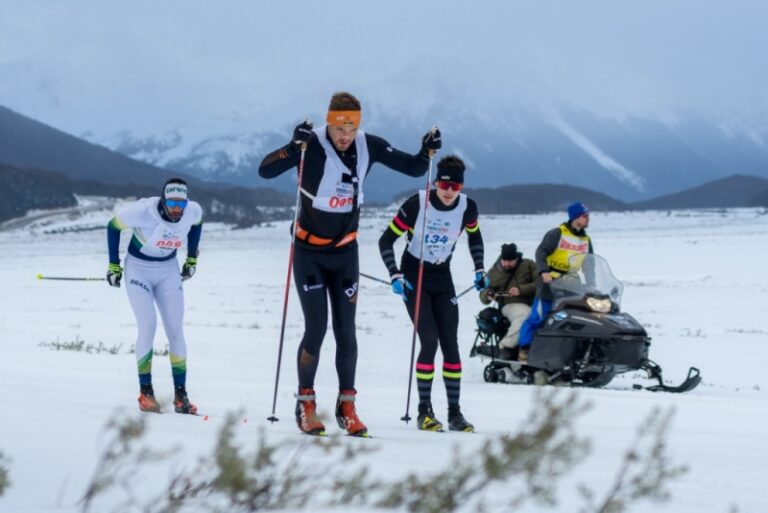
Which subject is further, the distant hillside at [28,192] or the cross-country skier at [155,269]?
the distant hillside at [28,192]

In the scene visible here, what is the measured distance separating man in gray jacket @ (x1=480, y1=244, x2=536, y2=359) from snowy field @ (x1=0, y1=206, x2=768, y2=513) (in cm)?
106

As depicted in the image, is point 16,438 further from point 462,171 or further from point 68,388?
point 462,171

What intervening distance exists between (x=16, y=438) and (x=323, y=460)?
1388 millimetres

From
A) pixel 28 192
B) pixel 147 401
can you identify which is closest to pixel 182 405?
pixel 147 401

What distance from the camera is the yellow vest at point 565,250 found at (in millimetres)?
11383

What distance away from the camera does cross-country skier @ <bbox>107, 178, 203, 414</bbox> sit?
7.67 meters

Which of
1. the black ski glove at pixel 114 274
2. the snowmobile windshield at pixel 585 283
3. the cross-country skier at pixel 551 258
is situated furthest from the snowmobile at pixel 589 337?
the black ski glove at pixel 114 274

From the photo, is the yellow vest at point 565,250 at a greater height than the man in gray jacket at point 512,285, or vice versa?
the yellow vest at point 565,250

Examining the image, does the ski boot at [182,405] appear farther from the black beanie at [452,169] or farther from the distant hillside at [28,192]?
the distant hillside at [28,192]

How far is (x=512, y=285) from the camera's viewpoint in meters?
12.2

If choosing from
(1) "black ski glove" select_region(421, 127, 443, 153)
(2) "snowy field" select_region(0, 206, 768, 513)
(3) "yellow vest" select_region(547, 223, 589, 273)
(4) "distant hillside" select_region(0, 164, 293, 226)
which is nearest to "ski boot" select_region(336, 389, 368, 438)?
(2) "snowy field" select_region(0, 206, 768, 513)

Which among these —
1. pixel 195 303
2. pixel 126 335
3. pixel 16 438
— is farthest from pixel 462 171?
pixel 195 303

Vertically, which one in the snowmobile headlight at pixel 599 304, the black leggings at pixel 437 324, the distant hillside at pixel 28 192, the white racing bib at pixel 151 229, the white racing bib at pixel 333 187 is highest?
the distant hillside at pixel 28 192

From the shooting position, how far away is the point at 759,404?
942cm
